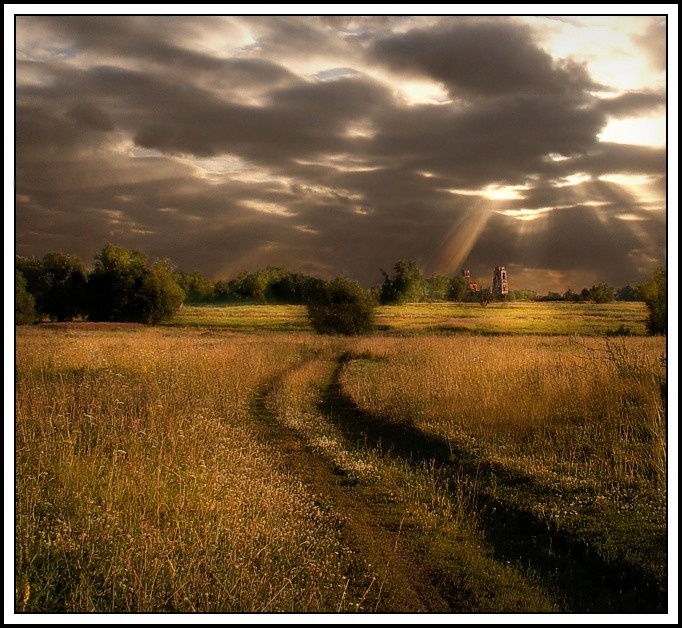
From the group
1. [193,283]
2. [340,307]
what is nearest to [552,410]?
[340,307]

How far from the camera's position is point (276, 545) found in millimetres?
6297

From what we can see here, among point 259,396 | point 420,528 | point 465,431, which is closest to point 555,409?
point 465,431

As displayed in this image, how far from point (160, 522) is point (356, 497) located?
10.5 ft

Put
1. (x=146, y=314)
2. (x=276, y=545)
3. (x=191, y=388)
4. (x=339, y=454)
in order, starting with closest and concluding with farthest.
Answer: (x=276, y=545), (x=339, y=454), (x=191, y=388), (x=146, y=314)

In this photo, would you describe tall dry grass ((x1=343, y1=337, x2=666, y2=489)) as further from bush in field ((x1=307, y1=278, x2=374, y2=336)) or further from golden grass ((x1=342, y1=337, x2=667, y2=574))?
bush in field ((x1=307, y1=278, x2=374, y2=336))

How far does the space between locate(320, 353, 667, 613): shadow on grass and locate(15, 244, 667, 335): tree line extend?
53.5ft

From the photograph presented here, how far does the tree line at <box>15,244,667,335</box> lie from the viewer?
26.5m

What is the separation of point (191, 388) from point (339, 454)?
22.5 feet

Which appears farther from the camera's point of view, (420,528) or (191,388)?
(191,388)

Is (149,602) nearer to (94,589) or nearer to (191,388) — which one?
(94,589)

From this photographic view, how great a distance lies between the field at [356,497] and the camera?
5449 millimetres

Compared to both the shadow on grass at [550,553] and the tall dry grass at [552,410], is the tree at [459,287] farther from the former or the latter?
the shadow on grass at [550,553]

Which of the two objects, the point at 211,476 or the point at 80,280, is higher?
the point at 80,280

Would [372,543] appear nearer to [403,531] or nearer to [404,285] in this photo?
[403,531]
